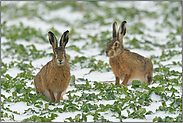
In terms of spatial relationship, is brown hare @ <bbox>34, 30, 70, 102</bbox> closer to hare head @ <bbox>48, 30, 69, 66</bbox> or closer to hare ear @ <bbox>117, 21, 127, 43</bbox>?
hare head @ <bbox>48, 30, 69, 66</bbox>

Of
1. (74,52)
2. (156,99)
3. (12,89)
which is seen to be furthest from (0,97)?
(74,52)

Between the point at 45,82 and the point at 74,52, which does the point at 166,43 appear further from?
the point at 45,82

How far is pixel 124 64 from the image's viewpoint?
229 inches


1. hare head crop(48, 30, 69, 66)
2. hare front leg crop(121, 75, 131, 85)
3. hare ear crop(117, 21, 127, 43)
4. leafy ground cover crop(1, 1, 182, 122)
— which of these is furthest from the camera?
hare ear crop(117, 21, 127, 43)

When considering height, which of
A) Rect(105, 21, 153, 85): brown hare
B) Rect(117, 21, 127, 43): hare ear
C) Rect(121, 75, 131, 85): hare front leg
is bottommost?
Rect(121, 75, 131, 85): hare front leg

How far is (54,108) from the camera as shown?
4539 millimetres

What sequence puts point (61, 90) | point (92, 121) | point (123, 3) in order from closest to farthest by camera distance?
1. point (92, 121)
2. point (61, 90)
3. point (123, 3)

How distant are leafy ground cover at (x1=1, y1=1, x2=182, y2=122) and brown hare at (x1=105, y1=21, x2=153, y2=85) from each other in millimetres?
278

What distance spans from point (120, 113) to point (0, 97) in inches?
79.1

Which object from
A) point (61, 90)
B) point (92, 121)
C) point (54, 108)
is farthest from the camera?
point (61, 90)

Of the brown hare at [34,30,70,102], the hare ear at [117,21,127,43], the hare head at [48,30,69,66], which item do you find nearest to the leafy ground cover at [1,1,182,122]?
the brown hare at [34,30,70,102]

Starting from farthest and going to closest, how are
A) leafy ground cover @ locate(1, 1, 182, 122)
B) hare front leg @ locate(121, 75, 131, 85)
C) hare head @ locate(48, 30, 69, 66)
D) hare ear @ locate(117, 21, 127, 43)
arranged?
hare ear @ locate(117, 21, 127, 43)
hare front leg @ locate(121, 75, 131, 85)
hare head @ locate(48, 30, 69, 66)
leafy ground cover @ locate(1, 1, 182, 122)

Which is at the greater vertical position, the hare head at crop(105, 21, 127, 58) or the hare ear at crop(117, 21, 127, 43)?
the hare ear at crop(117, 21, 127, 43)

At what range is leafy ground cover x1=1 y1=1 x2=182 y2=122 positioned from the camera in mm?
4410
